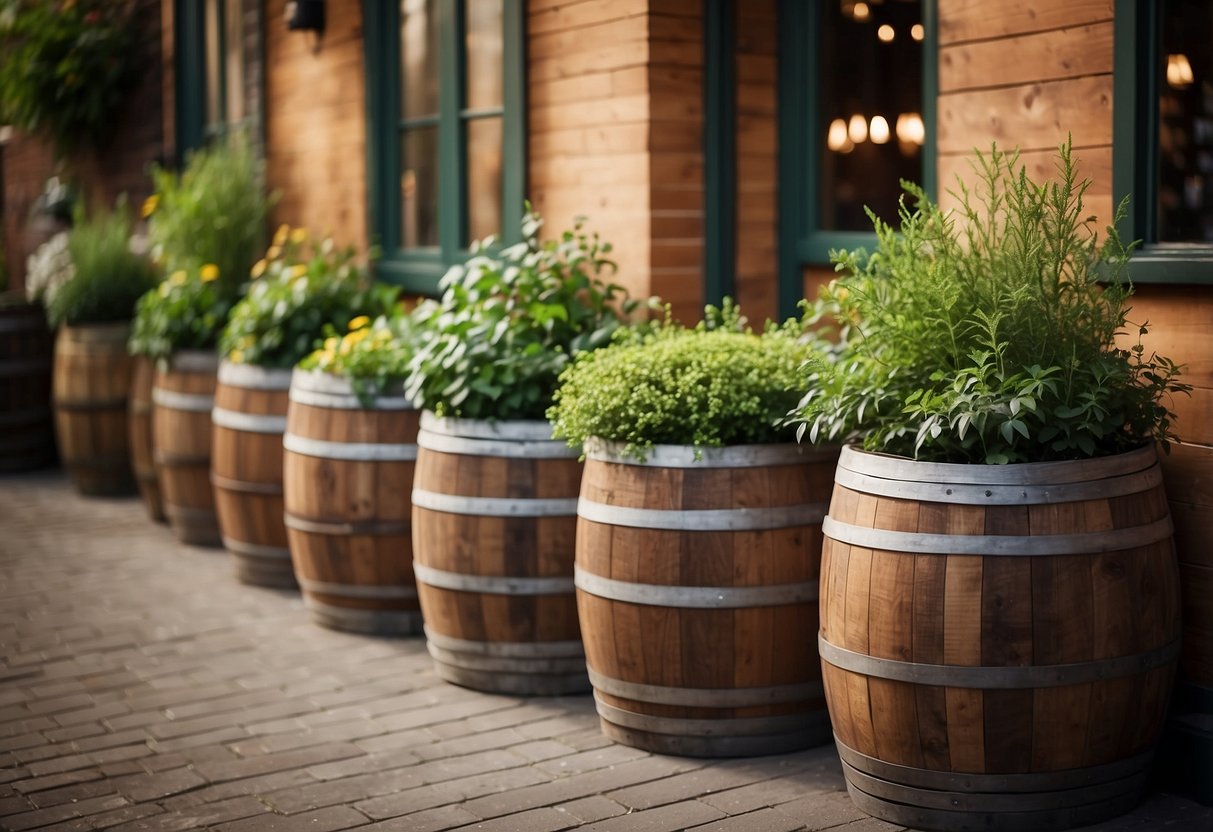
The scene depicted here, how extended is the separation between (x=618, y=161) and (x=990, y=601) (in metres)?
2.53

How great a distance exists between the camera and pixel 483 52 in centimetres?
643

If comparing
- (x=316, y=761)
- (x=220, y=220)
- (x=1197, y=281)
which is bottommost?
(x=316, y=761)

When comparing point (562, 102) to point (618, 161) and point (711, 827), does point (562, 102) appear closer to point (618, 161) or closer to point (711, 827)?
point (618, 161)

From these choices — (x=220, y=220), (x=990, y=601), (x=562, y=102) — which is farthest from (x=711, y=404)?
(x=220, y=220)

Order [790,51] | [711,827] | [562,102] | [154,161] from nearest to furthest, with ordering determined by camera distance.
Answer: [711,827], [790,51], [562,102], [154,161]

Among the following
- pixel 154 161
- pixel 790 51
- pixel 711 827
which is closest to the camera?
pixel 711 827

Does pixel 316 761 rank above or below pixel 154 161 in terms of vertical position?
below

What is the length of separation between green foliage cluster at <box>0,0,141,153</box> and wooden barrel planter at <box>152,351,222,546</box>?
11.8ft

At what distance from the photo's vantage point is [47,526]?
7941mm

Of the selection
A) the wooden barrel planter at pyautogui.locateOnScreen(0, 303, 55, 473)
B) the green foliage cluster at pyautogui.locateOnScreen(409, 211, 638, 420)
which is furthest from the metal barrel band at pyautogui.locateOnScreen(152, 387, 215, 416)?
the wooden barrel planter at pyautogui.locateOnScreen(0, 303, 55, 473)

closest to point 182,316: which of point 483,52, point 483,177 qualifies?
point 483,177

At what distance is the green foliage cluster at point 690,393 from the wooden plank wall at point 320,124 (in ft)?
11.0

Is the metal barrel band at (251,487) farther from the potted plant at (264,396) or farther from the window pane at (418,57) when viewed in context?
the window pane at (418,57)

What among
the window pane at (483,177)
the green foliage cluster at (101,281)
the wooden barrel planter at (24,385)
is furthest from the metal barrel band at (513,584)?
the wooden barrel planter at (24,385)
